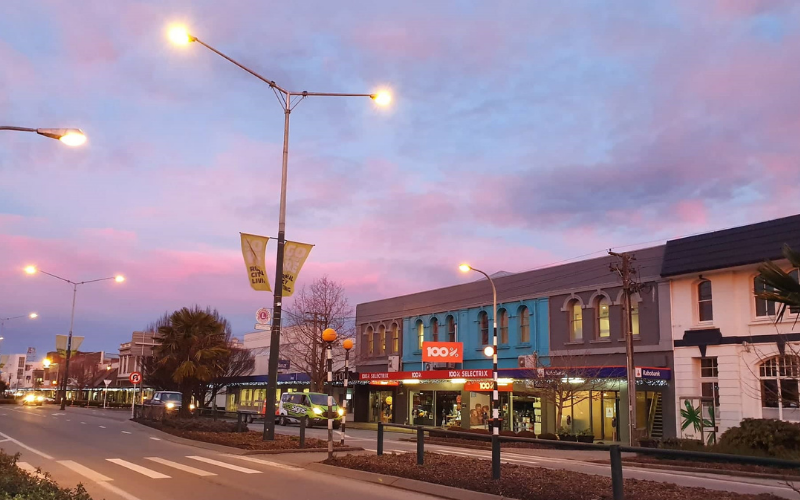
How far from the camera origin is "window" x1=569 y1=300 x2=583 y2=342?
36.3 meters

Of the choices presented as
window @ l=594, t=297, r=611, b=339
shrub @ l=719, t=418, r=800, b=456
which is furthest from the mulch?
window @ l=594, t=297, r=611, b=339

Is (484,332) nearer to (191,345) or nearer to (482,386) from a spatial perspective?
(482,386)

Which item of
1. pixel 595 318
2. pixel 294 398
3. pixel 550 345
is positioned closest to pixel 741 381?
pixel 595 318

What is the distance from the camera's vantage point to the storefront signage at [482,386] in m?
38.1

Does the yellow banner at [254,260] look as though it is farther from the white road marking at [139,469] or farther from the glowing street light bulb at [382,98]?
the white road marking at [139,469]

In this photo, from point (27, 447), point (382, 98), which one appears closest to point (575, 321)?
point (382, 98)

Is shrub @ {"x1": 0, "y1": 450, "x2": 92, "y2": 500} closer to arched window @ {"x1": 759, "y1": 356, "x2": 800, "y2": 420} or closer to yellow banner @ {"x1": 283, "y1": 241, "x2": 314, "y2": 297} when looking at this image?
yellow banner @ {"x1": 283, "y1": 241, "x2": 314, "y2": 297}

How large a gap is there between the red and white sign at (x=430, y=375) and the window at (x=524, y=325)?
3.18 meters

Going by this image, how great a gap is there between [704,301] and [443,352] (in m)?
15.7

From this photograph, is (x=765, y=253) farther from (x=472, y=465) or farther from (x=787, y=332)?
(x=472, y=465)

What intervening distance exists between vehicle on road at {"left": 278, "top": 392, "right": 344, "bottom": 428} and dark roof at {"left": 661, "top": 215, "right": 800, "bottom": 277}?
1978cm

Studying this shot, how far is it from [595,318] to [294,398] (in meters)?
18.0

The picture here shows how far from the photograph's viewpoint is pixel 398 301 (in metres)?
50.3

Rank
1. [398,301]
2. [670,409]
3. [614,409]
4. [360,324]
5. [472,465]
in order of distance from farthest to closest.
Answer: [360,324] < [398,301] < [614,409] < [670,409] < [472,465]
